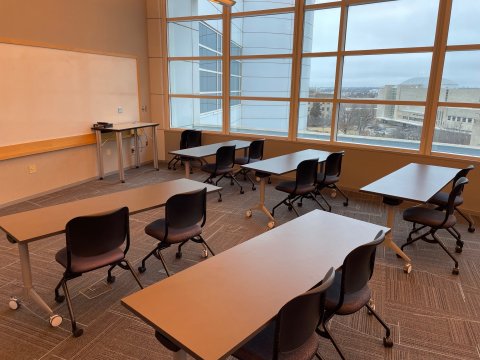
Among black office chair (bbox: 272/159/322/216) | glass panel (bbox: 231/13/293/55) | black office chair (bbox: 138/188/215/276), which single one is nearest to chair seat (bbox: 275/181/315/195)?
black office chair (bbox: 272/159/322/216)

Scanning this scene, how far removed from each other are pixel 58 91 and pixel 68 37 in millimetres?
914

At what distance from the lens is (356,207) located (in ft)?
16.6

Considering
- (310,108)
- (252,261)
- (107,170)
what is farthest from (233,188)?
(252,261)

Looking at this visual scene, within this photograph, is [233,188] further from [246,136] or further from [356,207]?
[356,207]

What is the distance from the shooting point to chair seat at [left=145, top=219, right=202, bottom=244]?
2.92 metres

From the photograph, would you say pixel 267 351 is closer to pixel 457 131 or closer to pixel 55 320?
pixel 55 320

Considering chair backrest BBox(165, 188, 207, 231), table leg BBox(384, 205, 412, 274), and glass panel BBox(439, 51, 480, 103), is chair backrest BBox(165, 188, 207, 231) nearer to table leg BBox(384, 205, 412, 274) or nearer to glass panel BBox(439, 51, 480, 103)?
table leg BBox(384, 205, 412, 274)

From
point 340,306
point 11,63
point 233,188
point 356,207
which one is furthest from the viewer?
point 233,188

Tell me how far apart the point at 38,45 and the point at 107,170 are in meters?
2.43

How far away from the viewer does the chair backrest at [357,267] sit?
186cm

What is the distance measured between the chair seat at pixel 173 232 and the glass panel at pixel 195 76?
4.58 metres

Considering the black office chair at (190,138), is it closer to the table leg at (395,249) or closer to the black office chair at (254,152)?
the black office chair at (254,152)

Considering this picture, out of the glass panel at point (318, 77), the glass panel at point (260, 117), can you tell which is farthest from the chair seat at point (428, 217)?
the glass panel at point (260, 117)

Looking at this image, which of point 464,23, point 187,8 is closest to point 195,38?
point 187,8
